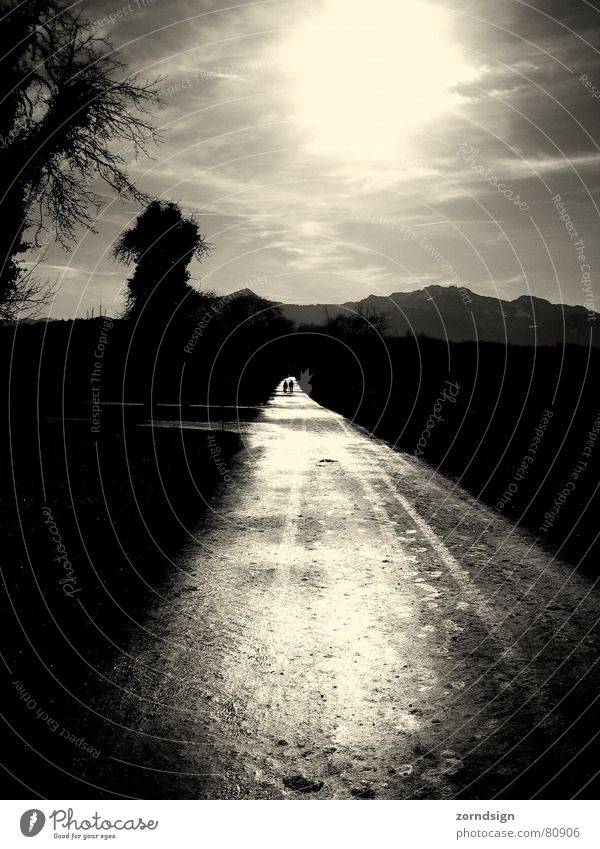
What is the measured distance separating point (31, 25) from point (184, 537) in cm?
1107

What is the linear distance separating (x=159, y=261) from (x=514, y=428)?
30428mm

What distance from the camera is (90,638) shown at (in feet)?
16.4

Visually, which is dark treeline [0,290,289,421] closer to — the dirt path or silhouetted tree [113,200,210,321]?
silhouetted tree [113,200,210,321]

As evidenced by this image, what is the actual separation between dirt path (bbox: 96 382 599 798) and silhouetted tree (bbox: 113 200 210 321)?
3864 cm

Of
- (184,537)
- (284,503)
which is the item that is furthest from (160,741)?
(284,503)

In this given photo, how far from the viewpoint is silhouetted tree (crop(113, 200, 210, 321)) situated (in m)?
44.8
